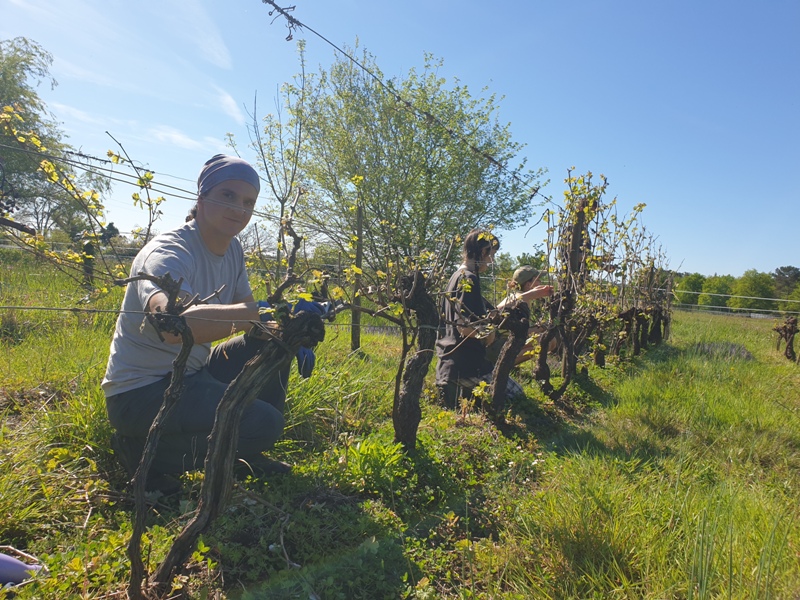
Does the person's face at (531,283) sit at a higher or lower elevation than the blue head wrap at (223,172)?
lower

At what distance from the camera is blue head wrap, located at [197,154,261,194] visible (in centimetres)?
255

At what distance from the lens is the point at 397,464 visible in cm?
302

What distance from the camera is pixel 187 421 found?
2.51 metres

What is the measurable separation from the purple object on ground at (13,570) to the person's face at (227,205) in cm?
160

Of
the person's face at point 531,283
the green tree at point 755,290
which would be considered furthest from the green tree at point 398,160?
the green tree at point 755,290

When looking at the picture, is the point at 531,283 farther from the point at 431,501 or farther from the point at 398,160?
the point at 398,160

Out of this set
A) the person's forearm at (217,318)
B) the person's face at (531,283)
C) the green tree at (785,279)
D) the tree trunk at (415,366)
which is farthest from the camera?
the green tree at (785,279)

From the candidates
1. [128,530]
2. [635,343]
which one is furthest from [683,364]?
[128,530]

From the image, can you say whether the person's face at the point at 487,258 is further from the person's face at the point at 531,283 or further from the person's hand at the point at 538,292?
the person's face at the point at 531,283

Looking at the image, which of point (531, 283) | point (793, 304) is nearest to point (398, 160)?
point (531, 283)

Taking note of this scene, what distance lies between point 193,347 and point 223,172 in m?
0.90

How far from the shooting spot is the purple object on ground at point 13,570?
1840 mm

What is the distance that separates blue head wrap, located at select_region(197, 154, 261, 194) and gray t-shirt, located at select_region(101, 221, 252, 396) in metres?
0.24

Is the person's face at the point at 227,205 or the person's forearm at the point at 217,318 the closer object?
the person's forearm at the point at 217,318
